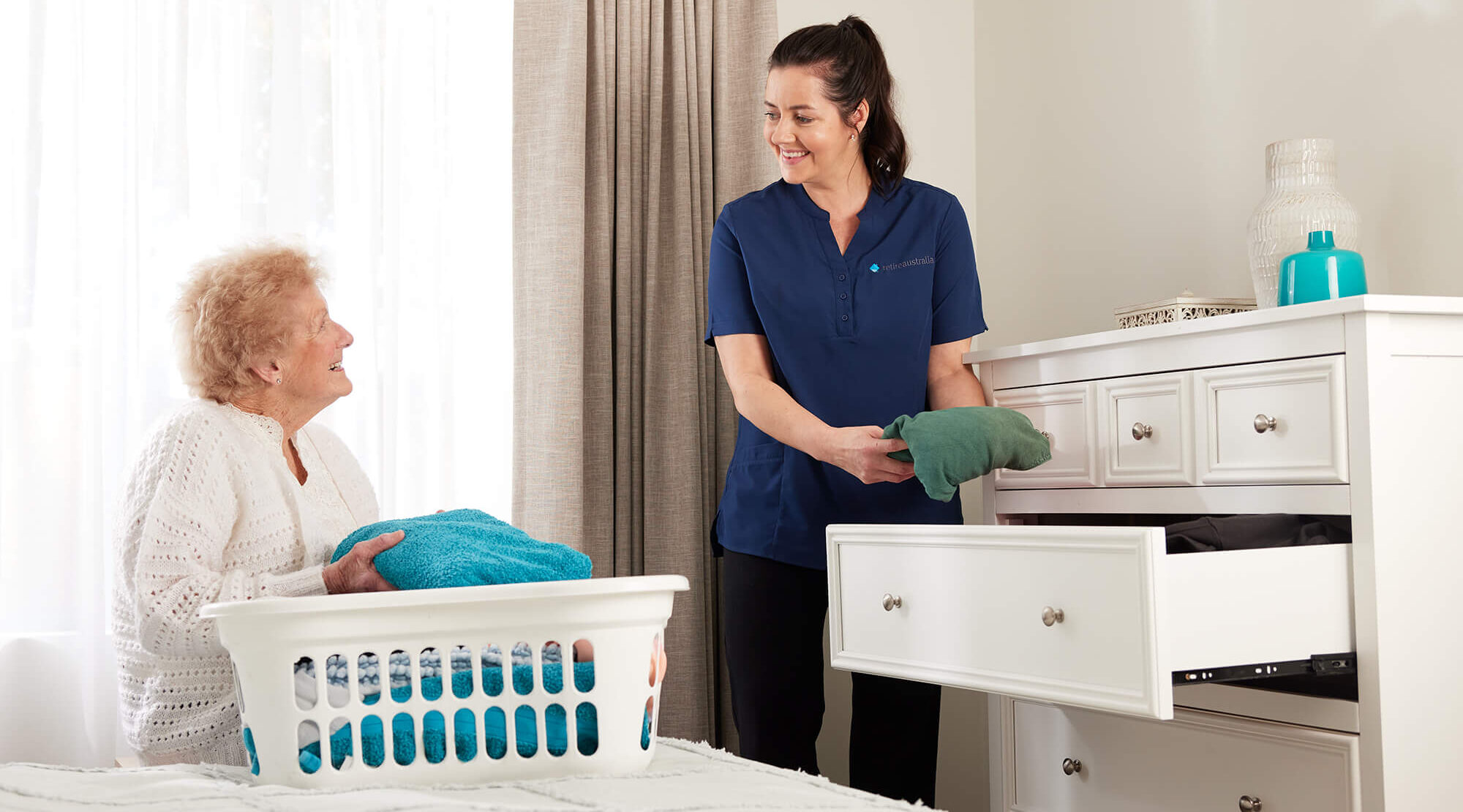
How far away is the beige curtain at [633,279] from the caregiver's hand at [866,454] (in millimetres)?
667

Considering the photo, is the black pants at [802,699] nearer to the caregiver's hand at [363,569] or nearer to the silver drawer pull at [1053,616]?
the silver drawer pull at [1053,616]

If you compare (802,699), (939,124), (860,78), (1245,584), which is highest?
(939,124)

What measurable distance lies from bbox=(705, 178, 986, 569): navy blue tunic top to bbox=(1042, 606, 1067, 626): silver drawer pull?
0.48 meters

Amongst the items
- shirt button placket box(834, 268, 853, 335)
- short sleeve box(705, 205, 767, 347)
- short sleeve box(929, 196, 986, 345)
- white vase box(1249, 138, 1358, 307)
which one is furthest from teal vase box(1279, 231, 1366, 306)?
short sleeve box(705, 205, 767, 347)

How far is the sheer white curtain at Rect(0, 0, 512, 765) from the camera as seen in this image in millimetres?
1809

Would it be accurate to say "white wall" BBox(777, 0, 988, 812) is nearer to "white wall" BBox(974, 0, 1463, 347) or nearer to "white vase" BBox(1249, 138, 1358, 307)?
"white wall" BBox(974, 0, 1463, 347)

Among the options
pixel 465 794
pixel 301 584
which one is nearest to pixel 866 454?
pixel 301 584

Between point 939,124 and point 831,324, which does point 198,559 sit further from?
point 939,124

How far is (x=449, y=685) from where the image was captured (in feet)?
3.05

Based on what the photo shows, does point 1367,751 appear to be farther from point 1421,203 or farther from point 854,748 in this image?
point 1421,203

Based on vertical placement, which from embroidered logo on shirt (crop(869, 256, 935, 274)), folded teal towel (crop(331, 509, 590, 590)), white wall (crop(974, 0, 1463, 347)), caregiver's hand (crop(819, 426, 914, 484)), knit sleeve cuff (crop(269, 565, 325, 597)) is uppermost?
white wall (crop(974, 0, 1463, 347))

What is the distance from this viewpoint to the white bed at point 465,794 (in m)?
0.80

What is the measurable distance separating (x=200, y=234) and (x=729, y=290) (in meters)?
0.89

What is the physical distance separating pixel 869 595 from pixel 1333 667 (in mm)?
526
